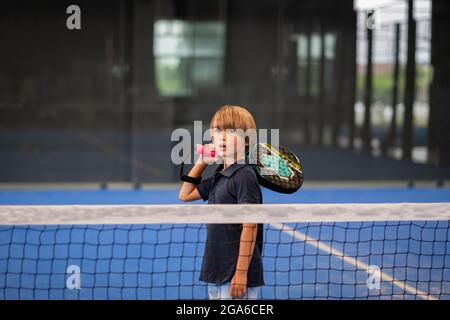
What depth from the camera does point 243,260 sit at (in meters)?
3.99

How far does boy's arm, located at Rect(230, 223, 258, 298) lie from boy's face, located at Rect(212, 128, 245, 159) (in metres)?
0.39

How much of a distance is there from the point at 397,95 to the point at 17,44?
643cm

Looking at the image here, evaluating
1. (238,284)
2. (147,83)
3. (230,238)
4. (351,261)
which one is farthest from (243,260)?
(147,83)

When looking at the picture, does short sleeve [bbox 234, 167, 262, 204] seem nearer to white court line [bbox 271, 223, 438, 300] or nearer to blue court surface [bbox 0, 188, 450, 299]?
blue court surface [bbox 0, 188, 450, 299]

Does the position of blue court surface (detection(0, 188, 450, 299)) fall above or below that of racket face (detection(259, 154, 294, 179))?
below

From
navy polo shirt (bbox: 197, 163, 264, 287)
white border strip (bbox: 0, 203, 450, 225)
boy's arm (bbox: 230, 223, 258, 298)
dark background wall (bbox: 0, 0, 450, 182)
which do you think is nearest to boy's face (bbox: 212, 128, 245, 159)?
navy polo shirt (bbox: 197, 163, 264, 287)

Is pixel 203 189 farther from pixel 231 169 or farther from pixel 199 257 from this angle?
pixel 199 257

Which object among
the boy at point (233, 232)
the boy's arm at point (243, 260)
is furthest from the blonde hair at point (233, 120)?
the boy's arm at point (243, 260)

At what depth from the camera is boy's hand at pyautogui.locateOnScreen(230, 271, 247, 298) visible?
13.1 ft

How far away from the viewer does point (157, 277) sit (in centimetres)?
647

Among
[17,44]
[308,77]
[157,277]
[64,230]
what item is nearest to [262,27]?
[308,77]

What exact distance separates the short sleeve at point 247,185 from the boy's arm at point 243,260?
141mm

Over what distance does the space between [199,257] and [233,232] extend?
119 inches

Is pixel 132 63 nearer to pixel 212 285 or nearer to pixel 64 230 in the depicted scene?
pixel 64 230
